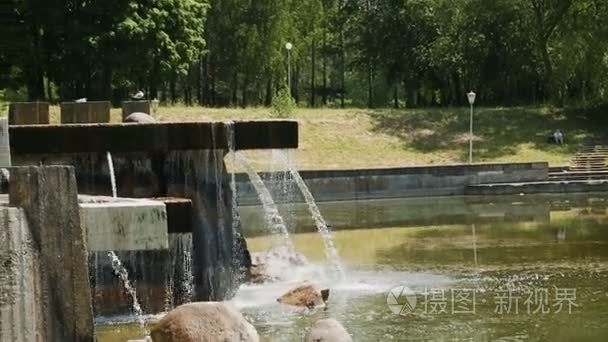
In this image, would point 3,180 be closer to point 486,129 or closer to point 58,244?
point 58,244

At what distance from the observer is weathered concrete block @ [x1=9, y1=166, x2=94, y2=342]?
600 centimetres

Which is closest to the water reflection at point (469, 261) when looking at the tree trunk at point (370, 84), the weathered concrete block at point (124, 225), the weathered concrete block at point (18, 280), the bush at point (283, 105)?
the weathered concrete block at point (124, 225)

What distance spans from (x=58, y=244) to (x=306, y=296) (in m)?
7.09

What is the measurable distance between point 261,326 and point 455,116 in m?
30.6

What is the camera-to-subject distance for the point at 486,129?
1554 inches

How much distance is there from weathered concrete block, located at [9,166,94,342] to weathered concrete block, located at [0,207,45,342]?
0.06m

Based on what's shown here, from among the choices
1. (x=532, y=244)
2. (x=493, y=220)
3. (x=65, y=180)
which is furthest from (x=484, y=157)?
(x=65, y=180)

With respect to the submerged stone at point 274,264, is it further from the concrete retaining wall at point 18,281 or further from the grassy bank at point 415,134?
the grassy bank at point 415,134

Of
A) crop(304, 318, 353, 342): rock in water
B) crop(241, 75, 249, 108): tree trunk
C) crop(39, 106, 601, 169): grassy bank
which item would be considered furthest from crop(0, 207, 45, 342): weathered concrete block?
crop(241, 75, 249, 108): tree trunk

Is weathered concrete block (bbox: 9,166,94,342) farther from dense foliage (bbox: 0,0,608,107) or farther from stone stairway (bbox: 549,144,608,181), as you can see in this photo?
stone stairway (bbox: 549,144,608,181)

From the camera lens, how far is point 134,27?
37.2 m

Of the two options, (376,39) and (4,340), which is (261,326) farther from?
(376,39)
